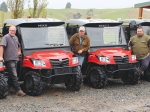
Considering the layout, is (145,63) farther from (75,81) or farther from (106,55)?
(75,81)

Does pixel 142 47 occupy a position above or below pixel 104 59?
above

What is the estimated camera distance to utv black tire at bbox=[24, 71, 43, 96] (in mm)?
8145

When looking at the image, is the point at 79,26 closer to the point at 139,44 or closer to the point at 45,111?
the point at 139,44

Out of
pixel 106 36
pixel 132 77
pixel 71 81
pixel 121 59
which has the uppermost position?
pixel 106 36

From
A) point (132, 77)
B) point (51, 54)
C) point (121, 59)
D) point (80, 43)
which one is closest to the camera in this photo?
point (51, 54)

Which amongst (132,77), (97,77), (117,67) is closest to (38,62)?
(97,77)

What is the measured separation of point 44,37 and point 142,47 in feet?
10.5

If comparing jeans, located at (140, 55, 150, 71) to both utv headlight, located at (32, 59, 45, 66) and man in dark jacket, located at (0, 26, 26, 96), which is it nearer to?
utv headlight, located at (32, 59, 45, 66)

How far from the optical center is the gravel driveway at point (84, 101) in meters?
7.34

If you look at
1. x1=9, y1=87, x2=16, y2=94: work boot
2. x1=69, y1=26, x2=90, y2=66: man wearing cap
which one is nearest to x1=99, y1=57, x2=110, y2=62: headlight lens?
x1=69, y1=26, x2=90, y2=66: man wearing cap

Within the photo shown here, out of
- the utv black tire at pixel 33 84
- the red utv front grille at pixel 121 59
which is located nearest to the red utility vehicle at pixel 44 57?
the utv black tire at pixel 33 84

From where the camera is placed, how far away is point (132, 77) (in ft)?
32.5

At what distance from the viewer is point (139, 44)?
1034 centimetres

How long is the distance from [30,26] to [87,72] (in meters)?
2.25
